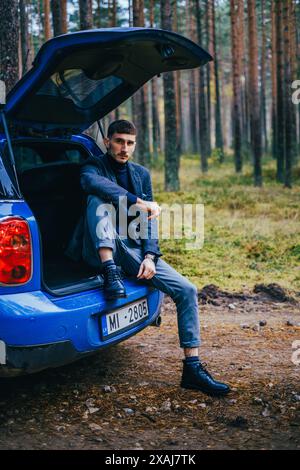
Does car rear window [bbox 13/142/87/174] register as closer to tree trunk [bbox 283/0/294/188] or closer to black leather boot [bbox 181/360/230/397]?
black leather boot [bbox 181/360/230/397]

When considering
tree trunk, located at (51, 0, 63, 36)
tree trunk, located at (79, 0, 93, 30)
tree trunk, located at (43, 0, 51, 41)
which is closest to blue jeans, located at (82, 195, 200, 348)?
tree trunk, located at (79, 0, 93, 30)

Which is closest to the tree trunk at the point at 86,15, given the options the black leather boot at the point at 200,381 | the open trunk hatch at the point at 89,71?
the open trunk hatch at the point at 89,71

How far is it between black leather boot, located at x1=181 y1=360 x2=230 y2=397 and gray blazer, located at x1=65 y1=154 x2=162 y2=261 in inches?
34.4

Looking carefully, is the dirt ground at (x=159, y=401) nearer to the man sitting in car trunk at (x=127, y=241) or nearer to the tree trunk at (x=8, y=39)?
the man sitting in car trunk at (x=127, y=241)

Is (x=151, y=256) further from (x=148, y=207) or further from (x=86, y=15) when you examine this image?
(x=86, y=15)

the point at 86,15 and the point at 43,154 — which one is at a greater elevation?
the point at 86,15

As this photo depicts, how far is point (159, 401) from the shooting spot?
377 cm

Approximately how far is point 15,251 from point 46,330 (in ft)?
1.66

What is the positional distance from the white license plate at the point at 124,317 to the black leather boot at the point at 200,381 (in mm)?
492

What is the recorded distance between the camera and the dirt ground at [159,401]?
3.21 meters

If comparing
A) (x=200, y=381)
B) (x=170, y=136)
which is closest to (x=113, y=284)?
(x=200, y=381)

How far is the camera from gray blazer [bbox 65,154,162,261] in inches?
157

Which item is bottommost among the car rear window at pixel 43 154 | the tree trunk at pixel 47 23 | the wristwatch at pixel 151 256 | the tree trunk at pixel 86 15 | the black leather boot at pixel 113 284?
the black leather boot at pixel 113 284
